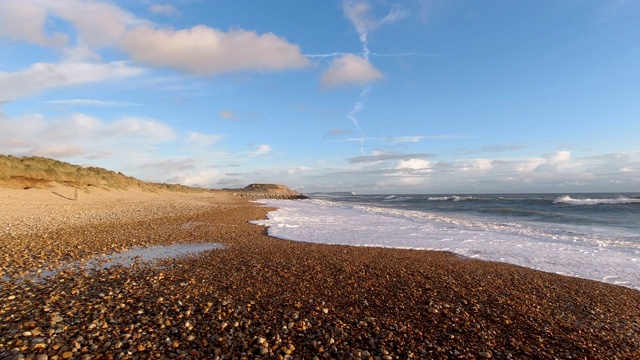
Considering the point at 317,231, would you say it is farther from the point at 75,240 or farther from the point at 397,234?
the point at 75,240

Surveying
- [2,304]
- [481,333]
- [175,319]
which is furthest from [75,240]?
[481,333]

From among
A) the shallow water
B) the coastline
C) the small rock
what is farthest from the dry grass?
the small rock

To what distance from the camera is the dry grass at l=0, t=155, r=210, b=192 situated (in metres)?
34.0

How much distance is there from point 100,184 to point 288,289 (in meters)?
48.1

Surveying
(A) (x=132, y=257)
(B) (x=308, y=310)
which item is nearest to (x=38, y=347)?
(B) (x=308, y=310)

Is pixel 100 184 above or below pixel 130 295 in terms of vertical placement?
above

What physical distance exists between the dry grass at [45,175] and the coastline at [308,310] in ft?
96.5

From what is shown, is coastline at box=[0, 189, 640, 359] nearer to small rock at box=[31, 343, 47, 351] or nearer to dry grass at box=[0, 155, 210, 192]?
small rock at box=[31, 343, 47, 351]

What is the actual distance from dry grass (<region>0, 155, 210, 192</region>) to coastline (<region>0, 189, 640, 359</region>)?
1158 inches

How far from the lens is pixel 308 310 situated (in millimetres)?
7031

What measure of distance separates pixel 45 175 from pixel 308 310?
44.0 m

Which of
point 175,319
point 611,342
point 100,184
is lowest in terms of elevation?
point 611,342

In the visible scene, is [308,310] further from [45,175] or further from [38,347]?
[45,175]

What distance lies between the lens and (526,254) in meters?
14.2
